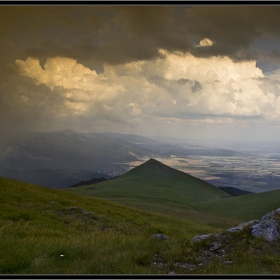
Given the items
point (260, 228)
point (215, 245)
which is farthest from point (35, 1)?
point (260, 228)

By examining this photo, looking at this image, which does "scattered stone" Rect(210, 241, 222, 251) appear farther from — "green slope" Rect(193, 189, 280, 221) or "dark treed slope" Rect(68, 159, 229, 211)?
"dark treed slope" Rect(68, 159, 229, 211)

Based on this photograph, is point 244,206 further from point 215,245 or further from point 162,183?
point 215,245

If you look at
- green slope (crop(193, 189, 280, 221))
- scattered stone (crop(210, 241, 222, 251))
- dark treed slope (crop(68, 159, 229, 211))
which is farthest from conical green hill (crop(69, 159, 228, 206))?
scattered stone (crop(210, 241, 222, 251))

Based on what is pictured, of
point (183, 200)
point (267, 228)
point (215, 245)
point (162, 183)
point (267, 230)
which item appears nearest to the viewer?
point (215, 245)

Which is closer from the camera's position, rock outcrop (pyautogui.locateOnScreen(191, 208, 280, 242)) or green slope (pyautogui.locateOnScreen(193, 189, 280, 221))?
rock outcrop (pyautogui.locateOnScreen(191, 208, 280, 242))

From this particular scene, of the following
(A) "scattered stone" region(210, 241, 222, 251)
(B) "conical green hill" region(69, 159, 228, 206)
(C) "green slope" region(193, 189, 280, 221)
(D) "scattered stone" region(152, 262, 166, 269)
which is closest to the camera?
(D) "scattered stone" region(152, 262, 166, 269)

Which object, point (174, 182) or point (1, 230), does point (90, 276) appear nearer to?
point (1, 230)

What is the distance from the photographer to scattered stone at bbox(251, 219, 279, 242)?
39.6 ft

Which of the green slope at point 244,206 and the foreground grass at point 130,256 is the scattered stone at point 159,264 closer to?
the foreground grass at point 130,256

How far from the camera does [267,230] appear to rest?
40.5 ft

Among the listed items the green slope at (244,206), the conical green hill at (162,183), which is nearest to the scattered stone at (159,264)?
the green slope at (244,206)

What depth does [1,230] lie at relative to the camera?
13.3 metres

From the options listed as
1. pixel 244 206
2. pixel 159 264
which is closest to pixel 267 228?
pixel 159 264

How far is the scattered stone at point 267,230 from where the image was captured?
12.1 meters
